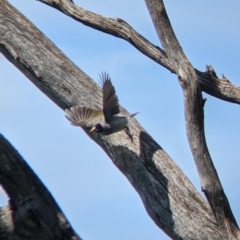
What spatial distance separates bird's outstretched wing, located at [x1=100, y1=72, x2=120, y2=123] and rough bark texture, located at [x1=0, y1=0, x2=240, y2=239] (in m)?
0.14

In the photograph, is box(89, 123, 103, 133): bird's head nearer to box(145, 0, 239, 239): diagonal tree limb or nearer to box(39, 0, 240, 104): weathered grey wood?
box(39, 0, 240, 104): weathered grey wood

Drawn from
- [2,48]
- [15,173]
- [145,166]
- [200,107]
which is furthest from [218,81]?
[15,173]

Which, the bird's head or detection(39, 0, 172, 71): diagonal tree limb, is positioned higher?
detection(39, 0, 172, 71): diagonal tree limb

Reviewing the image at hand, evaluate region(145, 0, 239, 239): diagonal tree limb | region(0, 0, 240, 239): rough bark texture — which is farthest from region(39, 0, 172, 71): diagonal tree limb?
region(145, 0, 239, 239): diagonal tree limb

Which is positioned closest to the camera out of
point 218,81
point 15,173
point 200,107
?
point 15,173

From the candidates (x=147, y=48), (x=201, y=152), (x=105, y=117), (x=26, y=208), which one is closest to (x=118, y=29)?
(x=147, y=48)

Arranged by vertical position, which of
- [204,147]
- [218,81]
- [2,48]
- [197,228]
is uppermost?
[2,48]

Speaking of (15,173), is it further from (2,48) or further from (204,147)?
(2,48)

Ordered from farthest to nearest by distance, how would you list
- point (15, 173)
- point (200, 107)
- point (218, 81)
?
point (218, 81) → point (200, 107) → point (15, 173)

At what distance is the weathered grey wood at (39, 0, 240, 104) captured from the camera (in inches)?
224

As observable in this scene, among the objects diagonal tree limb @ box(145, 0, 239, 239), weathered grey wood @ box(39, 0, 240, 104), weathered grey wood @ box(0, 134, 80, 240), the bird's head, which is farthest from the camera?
the bird's head

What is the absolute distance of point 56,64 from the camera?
19.6ft

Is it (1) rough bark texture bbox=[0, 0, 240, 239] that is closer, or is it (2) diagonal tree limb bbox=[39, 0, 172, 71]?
(1) rough bark texture bbox=[0, 0, 240, 239]

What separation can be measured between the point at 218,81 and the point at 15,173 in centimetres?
260
